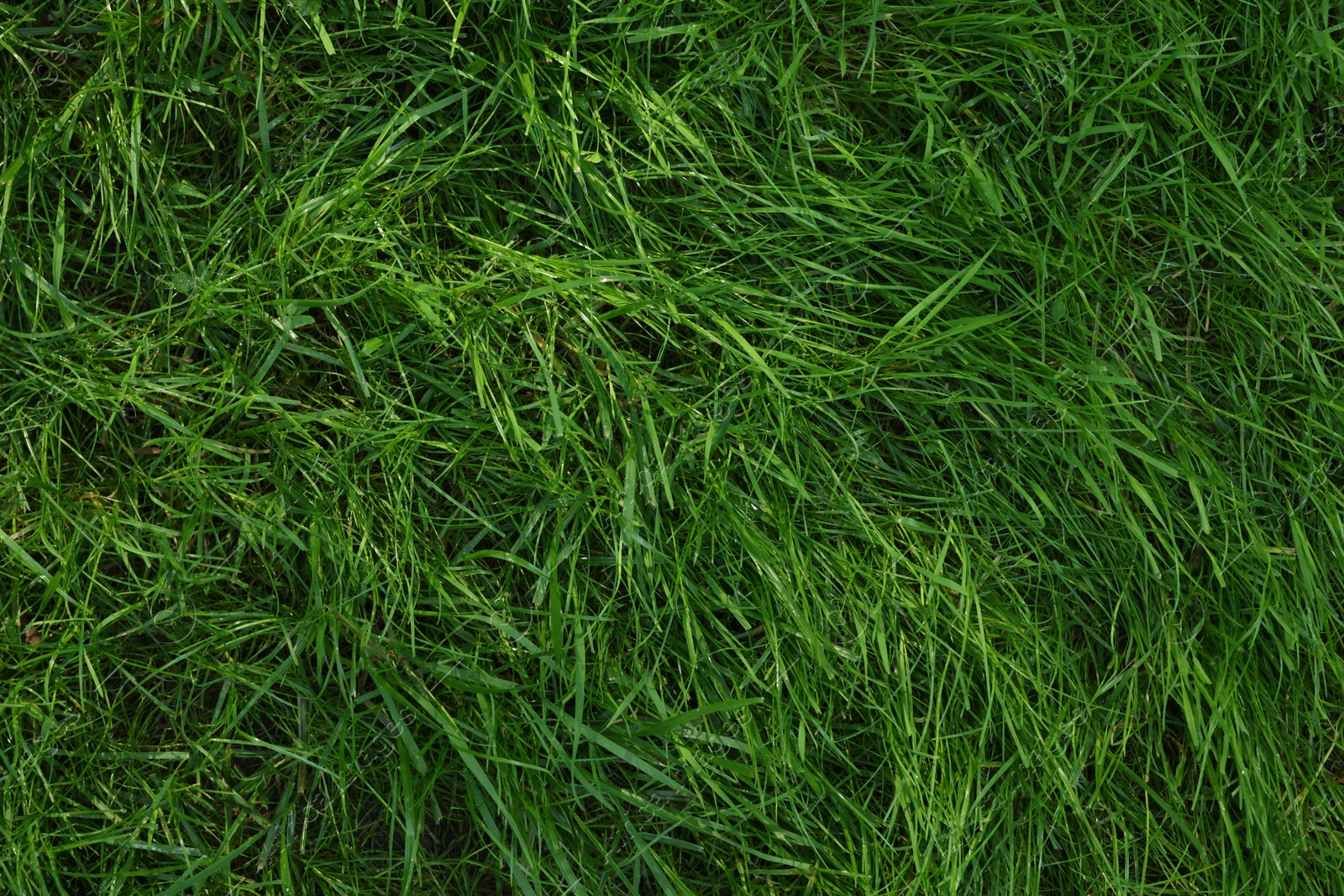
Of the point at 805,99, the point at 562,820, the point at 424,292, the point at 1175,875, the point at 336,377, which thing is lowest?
the point at 1175,875

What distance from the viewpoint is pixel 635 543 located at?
1739 mm

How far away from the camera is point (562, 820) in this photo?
5.80 feet

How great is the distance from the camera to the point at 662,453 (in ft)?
5.74

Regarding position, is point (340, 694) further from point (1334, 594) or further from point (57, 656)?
point (1334, 594)

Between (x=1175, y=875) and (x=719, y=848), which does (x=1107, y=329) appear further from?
(x=719, y=848)

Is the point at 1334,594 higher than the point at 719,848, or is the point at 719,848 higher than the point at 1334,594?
A: the point at 1334,594


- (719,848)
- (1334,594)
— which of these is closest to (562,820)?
(719,848)

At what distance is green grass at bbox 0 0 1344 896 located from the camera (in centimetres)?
175

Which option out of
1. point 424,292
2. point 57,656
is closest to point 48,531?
point 57,656

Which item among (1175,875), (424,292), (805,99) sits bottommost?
(1175,875)

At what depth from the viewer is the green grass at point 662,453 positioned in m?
1.75

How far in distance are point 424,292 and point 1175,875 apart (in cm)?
168

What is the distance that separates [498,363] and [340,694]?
0.63 metres

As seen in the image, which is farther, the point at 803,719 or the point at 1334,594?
the point at 1334,594
